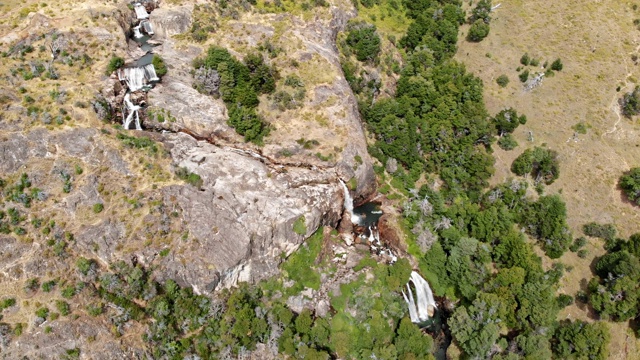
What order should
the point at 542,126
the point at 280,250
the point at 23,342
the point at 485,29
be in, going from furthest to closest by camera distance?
1. the point at 485,29
2. the point at 542,126
3. the point at 280,250
4. the point at 23,342

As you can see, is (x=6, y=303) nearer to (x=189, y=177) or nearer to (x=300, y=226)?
(x=189, y=177)

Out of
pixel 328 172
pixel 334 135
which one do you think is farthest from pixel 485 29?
pixel 328 172

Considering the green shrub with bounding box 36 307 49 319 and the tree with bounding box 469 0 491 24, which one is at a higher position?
the tree with bounding box 469 0 491 24

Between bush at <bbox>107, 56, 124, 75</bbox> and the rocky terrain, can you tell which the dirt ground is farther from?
bush at <bbox>107, 56, 124, 75</bbox>

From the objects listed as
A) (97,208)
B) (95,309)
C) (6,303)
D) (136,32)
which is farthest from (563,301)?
(136,32)

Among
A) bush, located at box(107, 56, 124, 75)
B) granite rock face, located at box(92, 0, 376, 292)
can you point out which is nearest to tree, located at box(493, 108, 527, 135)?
granite rock face, located at box(92, 0, 376, 292)

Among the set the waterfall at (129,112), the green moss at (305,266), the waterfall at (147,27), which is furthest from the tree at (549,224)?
the waterfall at (147,27)

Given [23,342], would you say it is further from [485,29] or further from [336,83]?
[485,29]

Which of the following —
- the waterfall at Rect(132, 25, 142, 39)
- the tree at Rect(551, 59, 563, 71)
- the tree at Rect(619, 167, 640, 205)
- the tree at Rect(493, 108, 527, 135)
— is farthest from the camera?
the tree at Rect(551, 59, 563, 71)
